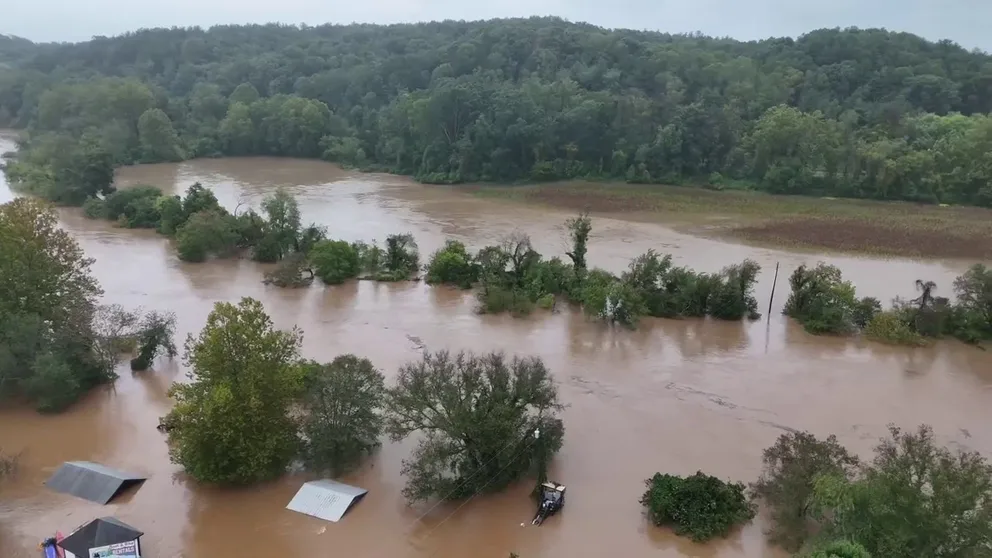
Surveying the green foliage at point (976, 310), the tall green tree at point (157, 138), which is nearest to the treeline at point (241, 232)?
the green foliage at point (976, 310)

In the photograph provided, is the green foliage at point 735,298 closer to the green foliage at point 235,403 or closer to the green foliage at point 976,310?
the green foliage at point 976,310

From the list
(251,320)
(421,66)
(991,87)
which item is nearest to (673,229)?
(251,320)

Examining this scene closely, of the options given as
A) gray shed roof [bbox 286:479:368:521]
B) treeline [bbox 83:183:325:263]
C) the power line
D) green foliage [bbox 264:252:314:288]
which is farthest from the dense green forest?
the power line

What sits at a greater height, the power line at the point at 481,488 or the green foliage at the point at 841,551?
the green foliage at the point at 841,551

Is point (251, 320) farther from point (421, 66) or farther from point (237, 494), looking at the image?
point (421, 66)

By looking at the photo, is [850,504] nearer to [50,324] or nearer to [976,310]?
[976,310]

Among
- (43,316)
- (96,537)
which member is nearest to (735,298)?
(96,537)

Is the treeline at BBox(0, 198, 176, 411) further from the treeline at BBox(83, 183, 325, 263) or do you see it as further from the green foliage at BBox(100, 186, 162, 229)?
the green foliage at BBox(100, 186, 162, 229)
